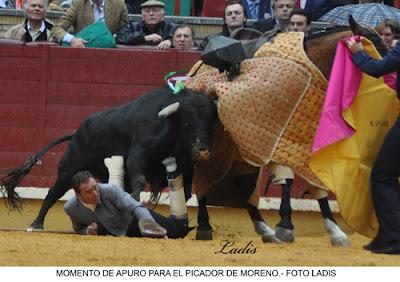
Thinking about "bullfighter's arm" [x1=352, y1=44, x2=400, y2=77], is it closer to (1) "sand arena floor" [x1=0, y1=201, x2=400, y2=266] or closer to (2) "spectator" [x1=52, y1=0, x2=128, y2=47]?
(1) "sand arena floor" [x1=0, y1=201, x2=400, y2=266]

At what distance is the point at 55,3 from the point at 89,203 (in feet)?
14.6

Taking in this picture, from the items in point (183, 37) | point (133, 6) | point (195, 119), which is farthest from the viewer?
point (133, 6)

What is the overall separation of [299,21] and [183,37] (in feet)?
5.83

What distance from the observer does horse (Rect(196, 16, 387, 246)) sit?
9227 mm

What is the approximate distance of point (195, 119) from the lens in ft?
31.3

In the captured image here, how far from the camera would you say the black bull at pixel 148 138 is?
955 centimetres

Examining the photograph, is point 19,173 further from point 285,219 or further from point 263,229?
point 285,219

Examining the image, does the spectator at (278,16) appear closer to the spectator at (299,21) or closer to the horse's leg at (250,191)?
the spectator at (299,21)

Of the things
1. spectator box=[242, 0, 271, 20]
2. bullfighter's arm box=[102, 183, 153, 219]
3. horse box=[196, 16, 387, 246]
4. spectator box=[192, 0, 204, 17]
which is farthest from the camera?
spectator box=[192, 0, 204, 17]

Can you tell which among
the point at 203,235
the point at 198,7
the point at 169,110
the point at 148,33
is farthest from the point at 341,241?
the point at 198,7

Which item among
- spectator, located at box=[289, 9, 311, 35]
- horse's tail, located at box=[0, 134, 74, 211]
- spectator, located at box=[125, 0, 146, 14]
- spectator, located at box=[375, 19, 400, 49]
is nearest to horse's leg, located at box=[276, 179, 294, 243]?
spectator, located at box=[375, 19, 400, 49]

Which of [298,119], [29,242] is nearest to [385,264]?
[298,119]

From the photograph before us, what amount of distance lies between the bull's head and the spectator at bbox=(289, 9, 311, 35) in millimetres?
1254
